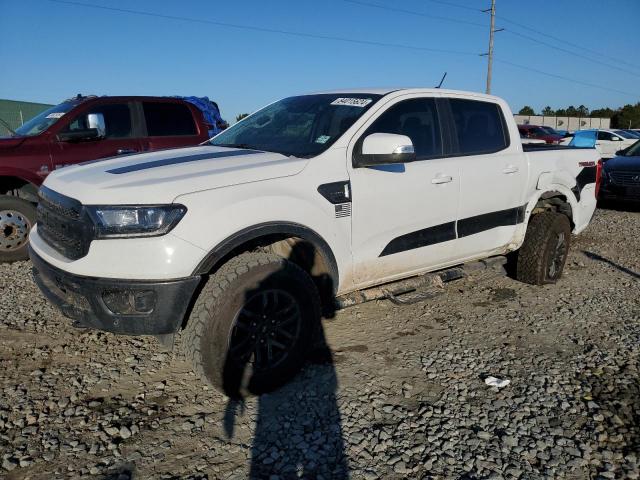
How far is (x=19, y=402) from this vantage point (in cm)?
290

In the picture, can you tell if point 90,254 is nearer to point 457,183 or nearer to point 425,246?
point 425,246

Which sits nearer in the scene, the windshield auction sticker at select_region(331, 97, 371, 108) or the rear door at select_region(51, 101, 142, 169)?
the windshield auction sticker at select_region(331, 97, 371, 108)

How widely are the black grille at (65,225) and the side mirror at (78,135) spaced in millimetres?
3023

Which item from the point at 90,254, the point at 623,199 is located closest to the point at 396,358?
the point at 90,254

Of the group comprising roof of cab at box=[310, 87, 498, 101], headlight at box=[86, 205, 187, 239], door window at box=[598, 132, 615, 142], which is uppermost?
roof of cab at box=[310, 87, 498, 101]

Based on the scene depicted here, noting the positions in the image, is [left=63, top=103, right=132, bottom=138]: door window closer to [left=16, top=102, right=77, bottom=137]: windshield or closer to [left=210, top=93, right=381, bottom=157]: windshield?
[left=16, top=102, right=77, bottom=137]: windshield

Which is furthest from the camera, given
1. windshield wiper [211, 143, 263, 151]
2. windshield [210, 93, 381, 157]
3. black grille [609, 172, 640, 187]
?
black grille [609, 172, 640, 187]

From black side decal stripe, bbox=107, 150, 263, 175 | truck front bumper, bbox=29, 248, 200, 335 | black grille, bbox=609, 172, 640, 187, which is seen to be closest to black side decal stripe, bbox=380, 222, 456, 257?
black side decal stripe, bbox=107, 150, 263, 175

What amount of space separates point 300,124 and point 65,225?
72.2 inches

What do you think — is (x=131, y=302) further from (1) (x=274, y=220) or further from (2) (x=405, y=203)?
(2) (x=405, y=203)

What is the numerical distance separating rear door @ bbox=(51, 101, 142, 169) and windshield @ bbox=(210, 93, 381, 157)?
2363 millimetres

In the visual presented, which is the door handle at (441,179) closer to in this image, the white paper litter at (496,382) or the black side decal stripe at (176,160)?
the black side decal stripe at (176,160)

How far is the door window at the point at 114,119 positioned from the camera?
6152 mm

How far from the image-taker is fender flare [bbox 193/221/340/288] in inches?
105
